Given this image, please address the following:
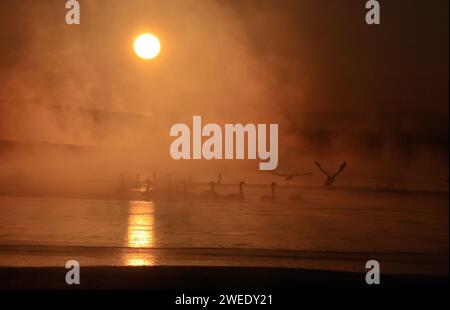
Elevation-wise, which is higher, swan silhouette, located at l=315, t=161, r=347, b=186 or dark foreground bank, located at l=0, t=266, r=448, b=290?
swan silhouette, located at l=315, t=161, r=347, b=186

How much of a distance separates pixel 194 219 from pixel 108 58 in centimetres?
154

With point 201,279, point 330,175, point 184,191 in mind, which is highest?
point 330,175

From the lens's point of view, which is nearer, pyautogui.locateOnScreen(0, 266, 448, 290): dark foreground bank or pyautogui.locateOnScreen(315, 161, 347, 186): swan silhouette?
pyautogui.locateOnScreen(0, 266, 448, 290): dark foreground bank

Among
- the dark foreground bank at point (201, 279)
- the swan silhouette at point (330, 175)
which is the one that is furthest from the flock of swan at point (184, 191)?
the dark foreground bank at point (201, 279)

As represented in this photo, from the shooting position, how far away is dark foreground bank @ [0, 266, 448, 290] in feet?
14.0

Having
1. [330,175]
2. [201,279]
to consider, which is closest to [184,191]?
[201,279]

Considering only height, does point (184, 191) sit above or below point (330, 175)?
below

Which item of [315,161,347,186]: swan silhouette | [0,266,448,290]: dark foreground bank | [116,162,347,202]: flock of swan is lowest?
[0,266,448,290]: dark foreground bank

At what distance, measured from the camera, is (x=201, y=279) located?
14.4ft

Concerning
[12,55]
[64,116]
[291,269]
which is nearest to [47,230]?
[64,116]

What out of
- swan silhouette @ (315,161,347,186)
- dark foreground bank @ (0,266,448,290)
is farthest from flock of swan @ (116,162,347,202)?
dark foreground bank @ (0,266,448,290)

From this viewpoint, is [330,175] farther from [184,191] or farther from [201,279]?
[201,279]

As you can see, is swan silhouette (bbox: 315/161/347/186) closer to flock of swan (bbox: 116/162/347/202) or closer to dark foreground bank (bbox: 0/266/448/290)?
flock of swan (bbox: 116/162/347/202)
